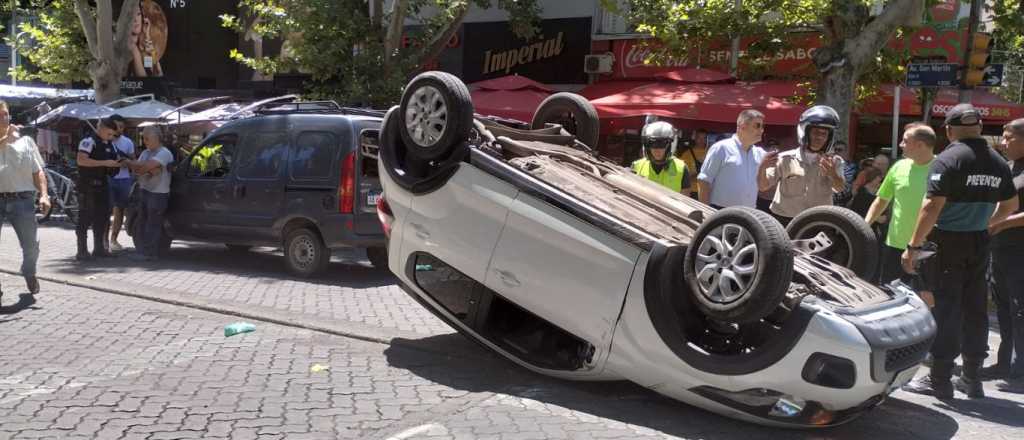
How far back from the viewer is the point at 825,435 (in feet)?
15.7

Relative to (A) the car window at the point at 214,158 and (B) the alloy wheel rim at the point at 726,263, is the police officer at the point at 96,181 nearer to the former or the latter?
(A) the car window at the point at 214,158

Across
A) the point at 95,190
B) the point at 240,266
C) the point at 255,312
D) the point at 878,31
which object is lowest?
the point at 240,266

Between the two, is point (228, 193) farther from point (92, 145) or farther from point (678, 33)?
point (678, 33)

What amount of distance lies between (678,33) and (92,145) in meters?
8.41

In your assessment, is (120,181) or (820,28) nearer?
(120,181)

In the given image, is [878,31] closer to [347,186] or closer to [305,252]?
[347,186]

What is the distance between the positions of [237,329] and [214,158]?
413 cm

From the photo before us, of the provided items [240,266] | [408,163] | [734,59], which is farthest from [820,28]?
[408,163]

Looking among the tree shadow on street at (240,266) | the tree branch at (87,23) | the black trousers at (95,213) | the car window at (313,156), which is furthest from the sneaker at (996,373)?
the tree branch at (87,23)

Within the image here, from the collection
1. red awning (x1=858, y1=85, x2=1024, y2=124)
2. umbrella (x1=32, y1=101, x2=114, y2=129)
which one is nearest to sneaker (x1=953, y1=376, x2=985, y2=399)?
red awning (x1=858, y1=85, x2=1024, y2=124)

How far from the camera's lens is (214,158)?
1040cm

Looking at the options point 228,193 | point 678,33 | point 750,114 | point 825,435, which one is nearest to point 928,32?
point 678,33

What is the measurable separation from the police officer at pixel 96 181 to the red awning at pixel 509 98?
20.7 feet

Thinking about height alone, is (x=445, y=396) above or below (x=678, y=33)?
below
